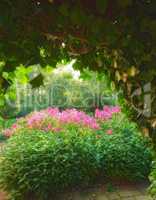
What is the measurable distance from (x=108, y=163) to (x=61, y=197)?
99 centimetres

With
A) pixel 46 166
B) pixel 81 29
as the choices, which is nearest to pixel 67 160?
pixel 46 166

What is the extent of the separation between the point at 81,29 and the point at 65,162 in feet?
13.8

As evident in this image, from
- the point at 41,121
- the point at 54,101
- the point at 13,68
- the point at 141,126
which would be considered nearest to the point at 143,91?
the point at 141,126

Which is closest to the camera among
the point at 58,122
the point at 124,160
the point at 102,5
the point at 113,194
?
the point at 102,5

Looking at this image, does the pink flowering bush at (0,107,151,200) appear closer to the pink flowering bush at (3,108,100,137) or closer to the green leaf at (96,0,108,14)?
the pink flowering bush at (3,108,100,137)

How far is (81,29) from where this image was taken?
1799mm

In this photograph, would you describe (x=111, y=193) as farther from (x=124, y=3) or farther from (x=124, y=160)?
(x=124, y=3)

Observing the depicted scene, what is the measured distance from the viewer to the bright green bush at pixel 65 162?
222 inches

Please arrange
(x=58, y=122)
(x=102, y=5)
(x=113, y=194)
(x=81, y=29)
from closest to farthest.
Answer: (x=102, y=5) < (x=81, y=29) < (x=113, y=194) < (x=58, y=122)

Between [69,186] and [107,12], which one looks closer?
[107,12]

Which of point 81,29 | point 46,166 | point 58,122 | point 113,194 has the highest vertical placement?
point 81,29

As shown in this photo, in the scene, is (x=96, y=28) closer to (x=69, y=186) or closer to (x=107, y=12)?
(x=107, y=12)

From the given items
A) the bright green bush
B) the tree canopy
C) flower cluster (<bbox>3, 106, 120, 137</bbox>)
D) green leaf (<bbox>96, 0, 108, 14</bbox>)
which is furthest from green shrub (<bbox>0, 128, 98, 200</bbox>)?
green leaf (<bbox>96, 0, 108, 14</bbox>)

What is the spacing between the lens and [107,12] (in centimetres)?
167
